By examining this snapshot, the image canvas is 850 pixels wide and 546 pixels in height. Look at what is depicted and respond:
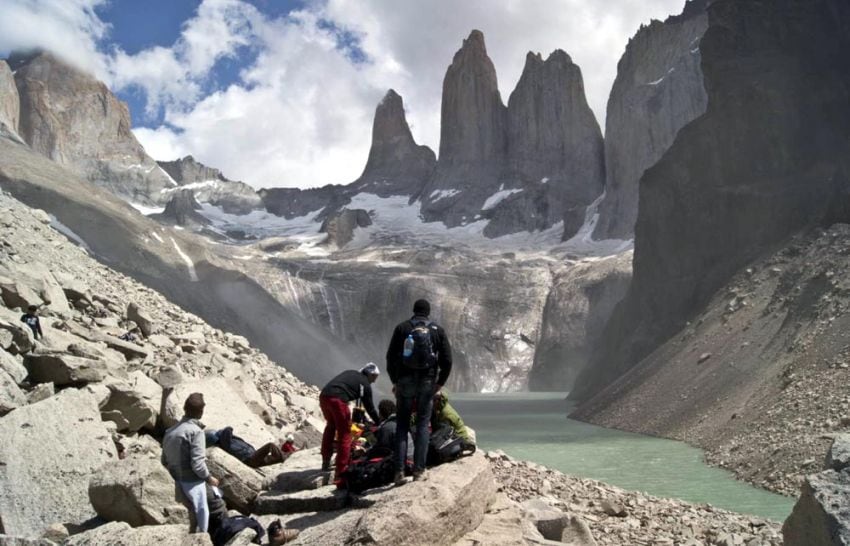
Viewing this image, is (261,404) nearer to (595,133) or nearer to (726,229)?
(726,229)

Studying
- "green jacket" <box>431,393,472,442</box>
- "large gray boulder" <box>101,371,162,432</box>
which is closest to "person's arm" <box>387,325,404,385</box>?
"green jacket" <box>431,393,472,442</box>

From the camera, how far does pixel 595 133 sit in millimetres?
140625

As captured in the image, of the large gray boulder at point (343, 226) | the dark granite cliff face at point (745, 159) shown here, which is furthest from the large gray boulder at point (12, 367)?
the large gray boulder at point (343, 226)

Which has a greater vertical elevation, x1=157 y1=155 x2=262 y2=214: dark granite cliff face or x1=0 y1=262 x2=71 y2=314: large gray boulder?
x1=157 y1=155 x2=262 y2=214: dark granite cliff face

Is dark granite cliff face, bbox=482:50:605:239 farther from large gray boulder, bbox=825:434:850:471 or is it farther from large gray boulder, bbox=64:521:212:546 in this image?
large gray boulder, bbox=64:521:212:546

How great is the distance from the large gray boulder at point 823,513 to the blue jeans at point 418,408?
11.9ft

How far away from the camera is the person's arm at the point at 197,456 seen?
797 cm

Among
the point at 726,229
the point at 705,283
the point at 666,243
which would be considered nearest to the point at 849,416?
the point at 705,283

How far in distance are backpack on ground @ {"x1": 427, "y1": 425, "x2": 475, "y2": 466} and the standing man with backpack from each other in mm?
408

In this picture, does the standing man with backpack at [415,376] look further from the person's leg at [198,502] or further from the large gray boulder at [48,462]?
the large gray boulder at [48,462]

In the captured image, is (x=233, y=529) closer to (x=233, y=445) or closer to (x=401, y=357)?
(x=401, y=357)

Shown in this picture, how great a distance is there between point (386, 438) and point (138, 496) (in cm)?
265

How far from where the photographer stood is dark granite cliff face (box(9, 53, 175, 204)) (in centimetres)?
13812

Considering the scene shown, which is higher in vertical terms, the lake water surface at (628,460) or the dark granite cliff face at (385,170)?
the dark granite cliff face at (385,170)
